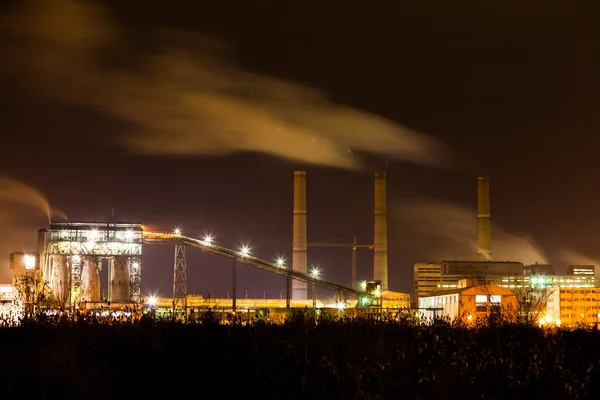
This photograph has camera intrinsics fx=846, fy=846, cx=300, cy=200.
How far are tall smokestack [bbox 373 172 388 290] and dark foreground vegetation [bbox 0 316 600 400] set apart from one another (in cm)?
8973

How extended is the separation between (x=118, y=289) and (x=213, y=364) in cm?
6023

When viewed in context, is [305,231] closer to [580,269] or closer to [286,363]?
[580,269]

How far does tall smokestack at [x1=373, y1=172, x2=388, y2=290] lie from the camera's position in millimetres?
105938

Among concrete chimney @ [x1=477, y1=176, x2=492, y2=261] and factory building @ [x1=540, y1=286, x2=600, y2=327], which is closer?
factory building @ [x1=540, y1=286, x2=600, y2=327]

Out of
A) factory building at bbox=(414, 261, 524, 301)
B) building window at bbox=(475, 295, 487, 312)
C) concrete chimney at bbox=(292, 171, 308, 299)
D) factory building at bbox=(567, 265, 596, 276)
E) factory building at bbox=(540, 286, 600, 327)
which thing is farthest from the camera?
factory building at bbox=(567, 265, 596, 276)

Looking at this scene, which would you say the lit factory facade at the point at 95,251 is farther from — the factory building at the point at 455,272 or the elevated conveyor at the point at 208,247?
the factory building at the point at 455,272

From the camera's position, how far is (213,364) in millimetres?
13711

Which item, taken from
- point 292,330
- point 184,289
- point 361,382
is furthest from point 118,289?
point 361,382

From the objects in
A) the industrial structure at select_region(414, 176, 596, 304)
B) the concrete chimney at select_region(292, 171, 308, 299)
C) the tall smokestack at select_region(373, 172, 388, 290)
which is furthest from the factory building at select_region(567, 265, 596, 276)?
the concrete chimney at select_region(292, 171, 308, 299)

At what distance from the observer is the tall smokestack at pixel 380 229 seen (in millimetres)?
105938

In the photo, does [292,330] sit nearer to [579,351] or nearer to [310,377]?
[310,377]

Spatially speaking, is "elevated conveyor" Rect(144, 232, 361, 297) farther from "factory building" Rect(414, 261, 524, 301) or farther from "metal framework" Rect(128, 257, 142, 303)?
"factory building" Rect(414, 261, 524, 301)

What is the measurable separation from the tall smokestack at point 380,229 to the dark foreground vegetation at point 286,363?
8973 cm

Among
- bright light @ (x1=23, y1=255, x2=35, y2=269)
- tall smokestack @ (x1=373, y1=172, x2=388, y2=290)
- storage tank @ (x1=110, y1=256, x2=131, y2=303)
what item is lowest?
storage tank @ (x1=110, y1=256, x2=131, y2=303)
